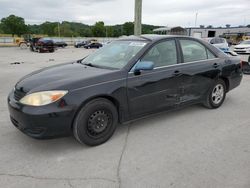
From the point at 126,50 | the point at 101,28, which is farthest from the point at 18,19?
the point at 126,50

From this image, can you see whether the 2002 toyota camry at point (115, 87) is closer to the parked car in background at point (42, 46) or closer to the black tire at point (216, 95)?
the black tire at point (216, 95)

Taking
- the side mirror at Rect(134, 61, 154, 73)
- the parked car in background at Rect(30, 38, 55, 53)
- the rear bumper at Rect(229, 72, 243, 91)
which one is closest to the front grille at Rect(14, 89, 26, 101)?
the side mirror at Rect(134, 61, 154, 73)

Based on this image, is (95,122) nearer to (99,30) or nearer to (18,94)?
(18,94)

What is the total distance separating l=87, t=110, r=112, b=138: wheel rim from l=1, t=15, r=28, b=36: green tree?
72.9 metres

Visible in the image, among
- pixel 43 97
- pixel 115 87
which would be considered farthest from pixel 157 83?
pixel 43 97

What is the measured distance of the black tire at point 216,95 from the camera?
482 cm

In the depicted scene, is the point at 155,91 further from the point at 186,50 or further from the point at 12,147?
the point at 12,147

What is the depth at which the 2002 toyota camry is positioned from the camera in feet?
9.74

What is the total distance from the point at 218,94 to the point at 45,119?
3.65 m

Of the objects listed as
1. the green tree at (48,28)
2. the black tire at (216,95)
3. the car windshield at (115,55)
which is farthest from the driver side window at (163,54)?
the green tree at (48,28)

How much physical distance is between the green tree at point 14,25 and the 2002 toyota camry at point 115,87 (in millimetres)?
71829

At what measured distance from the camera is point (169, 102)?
4.04m

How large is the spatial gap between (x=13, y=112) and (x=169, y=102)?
8.00 feet

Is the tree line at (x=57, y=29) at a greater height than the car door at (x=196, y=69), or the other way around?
the tree line at (x=57, y=29)
